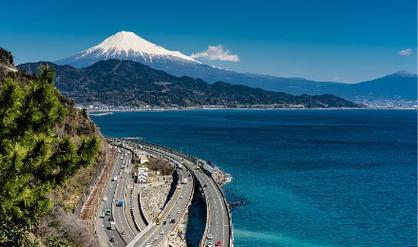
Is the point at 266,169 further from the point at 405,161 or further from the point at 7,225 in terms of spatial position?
the point at 7,225

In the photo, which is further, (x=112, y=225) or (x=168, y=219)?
(x=168, y=219)

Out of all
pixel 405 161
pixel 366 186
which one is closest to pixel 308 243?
pixel 366 186

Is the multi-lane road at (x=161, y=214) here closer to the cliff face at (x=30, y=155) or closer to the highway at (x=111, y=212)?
the highway at (x=111, y=212)

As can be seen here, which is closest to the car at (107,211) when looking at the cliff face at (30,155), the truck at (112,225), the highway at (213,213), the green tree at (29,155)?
the truck at (112,225)

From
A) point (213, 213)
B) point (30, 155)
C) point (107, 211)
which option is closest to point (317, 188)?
point (213, 213)

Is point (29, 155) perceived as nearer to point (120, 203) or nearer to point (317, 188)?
point (120, 203)

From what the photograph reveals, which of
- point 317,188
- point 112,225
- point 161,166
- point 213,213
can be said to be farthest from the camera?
point 161,166

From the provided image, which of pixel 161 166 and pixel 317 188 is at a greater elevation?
pixel 161 166

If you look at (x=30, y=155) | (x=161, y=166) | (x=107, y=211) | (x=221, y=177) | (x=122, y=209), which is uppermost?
(x=30, y=155)

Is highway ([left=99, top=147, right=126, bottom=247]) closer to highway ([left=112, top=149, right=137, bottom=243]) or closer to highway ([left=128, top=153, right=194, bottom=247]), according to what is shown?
highway ([left=112, top=149, right=137, bottom=243])
